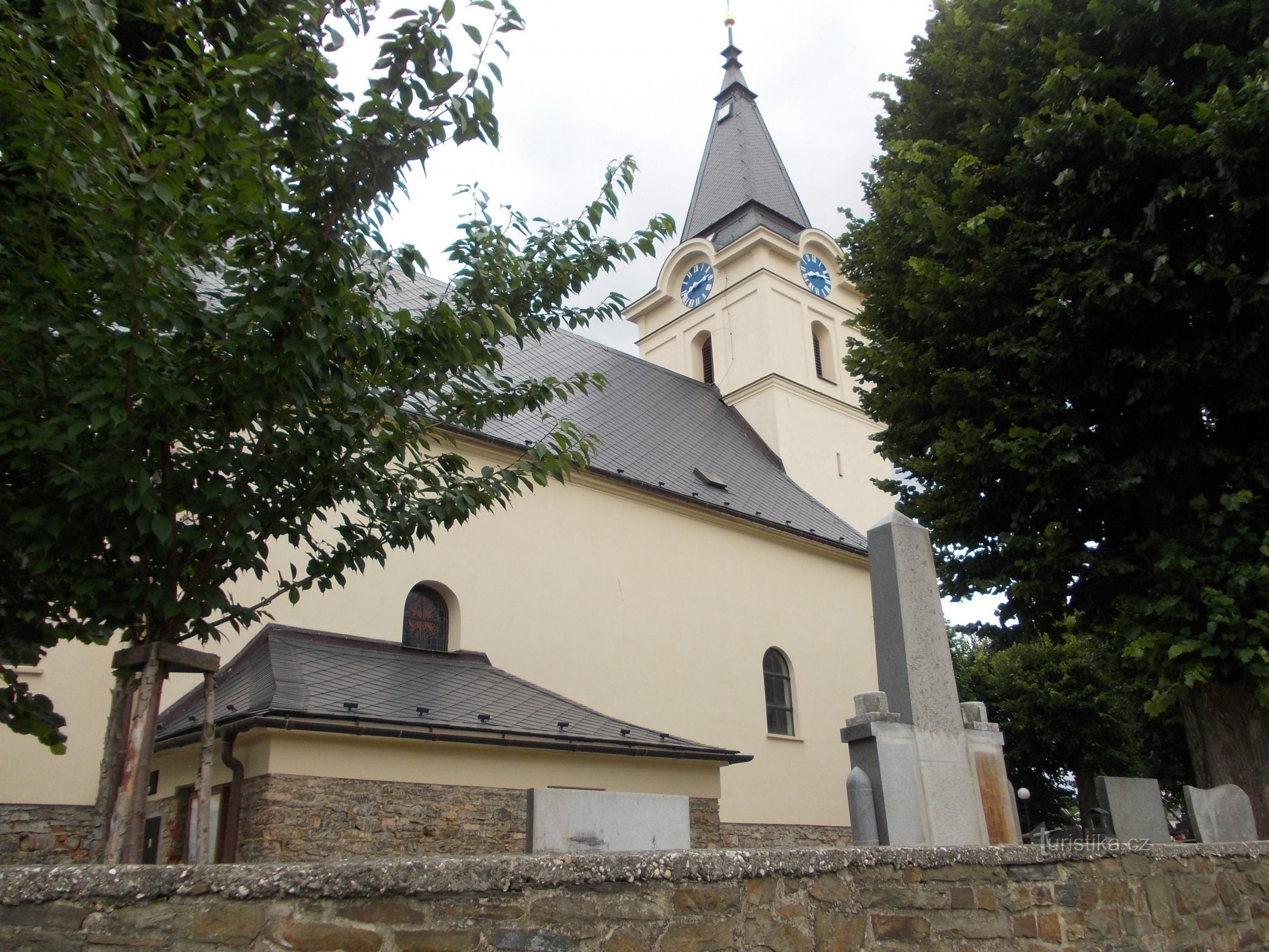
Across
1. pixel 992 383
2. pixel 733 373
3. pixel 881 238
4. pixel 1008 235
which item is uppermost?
pixel 733 373

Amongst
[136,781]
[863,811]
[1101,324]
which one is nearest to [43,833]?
[136,781]

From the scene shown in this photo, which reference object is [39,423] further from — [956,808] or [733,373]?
[733,373]

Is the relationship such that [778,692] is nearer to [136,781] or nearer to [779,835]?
[779,835]

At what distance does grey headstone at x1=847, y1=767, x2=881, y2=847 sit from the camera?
6176mm

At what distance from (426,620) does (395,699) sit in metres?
2.86

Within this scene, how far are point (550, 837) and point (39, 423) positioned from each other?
4.17 metres

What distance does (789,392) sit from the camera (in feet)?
77.0

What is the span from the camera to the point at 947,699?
688 cm

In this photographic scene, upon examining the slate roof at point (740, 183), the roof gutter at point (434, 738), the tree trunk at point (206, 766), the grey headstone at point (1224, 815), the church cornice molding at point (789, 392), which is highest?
the slate roof at point (740, 183)

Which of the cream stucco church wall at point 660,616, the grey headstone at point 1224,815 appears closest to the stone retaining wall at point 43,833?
the cream stucco church wall at point 660,616

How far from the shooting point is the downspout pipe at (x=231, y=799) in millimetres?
9008

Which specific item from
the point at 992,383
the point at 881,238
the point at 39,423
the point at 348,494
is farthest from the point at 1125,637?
the point at 39,423

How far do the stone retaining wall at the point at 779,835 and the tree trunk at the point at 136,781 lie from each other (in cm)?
1112

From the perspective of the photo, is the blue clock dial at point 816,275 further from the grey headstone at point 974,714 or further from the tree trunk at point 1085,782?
the grey headstone at point 974,714
